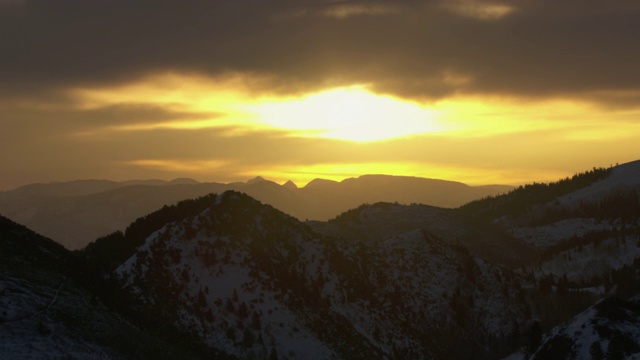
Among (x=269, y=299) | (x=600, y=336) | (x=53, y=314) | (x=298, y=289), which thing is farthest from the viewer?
(x=298, y=289)

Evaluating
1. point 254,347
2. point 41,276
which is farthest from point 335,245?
point 41,276

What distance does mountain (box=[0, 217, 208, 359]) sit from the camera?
39125 millimetres

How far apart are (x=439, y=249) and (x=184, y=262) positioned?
56.0 meters

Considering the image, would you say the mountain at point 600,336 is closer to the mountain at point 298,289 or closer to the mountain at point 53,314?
the mountain at point 298,289

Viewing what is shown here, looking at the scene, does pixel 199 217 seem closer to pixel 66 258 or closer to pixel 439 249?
pixel 66 258

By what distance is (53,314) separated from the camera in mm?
43469

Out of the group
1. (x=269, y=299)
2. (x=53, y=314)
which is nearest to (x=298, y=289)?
(x=269, y=299)

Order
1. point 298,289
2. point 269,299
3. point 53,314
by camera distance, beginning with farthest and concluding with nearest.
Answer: point 298,289 < point 269,299 < point 53,314

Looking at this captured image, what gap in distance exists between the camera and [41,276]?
50.0m

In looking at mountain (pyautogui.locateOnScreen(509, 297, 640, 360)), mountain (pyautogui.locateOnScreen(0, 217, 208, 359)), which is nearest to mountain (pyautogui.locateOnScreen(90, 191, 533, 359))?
mountain (pyautogui.locateOnScreen(0, 217, 208, 359))

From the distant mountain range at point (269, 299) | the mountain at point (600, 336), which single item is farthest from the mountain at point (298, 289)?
the mountain at point (600, 336)

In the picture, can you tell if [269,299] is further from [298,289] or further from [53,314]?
[53,314]

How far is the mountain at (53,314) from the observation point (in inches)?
1540

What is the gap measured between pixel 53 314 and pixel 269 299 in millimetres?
38144
